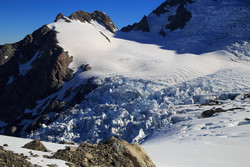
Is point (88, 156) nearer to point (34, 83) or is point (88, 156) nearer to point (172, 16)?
point (34, 83)

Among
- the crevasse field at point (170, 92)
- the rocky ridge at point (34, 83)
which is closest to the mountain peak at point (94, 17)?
the crevasse field at point (170, 92)

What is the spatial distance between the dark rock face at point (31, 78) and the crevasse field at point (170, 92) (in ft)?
8.50

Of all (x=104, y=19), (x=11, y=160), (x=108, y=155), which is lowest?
(x=108, y=155)

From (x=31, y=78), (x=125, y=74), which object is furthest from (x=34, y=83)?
(x=125, y=74)

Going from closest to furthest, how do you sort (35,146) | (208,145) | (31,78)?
1. (35,146)
2. (208,145)
3. (31,78)

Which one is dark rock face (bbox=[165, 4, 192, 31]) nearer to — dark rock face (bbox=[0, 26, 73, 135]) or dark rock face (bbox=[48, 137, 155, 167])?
dark rock face (bbox=[0, 26, 73, 135])

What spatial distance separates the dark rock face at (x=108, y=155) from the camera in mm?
7219

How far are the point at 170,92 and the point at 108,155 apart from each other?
26158 millimetres

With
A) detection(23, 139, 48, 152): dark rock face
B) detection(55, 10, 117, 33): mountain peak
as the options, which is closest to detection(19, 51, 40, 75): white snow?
detection(55, 10, 117, 33): mountain peak

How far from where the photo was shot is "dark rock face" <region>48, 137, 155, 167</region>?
7.22 metres

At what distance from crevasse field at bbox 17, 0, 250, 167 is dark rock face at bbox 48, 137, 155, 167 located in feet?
5.50

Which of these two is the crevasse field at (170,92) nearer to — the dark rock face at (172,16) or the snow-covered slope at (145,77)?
the snow-covered slope at (145,77)

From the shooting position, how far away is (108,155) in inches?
314

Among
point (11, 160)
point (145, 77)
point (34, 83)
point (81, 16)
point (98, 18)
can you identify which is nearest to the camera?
point (11, 160)
